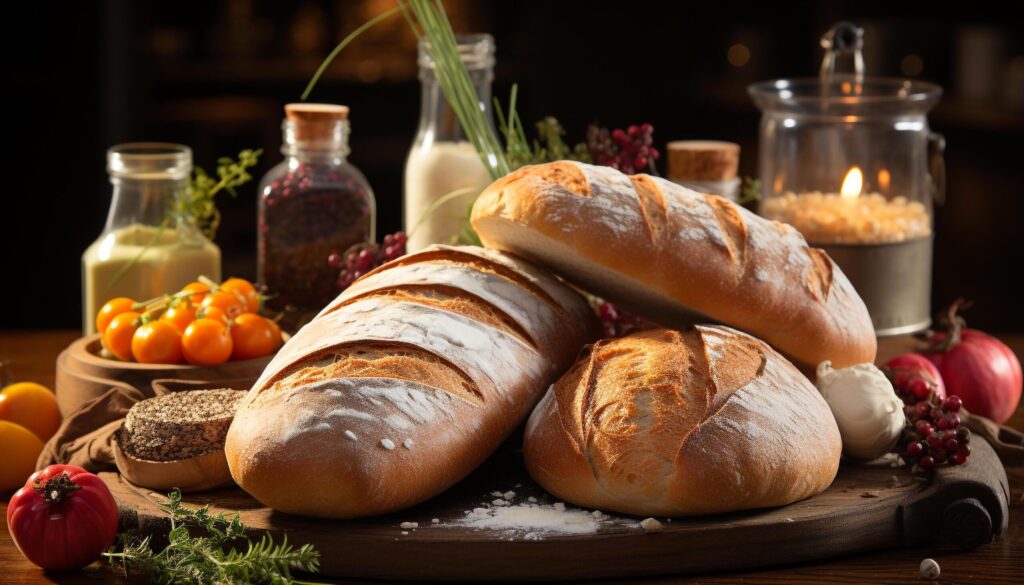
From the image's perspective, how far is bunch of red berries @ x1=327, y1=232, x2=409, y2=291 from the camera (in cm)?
179

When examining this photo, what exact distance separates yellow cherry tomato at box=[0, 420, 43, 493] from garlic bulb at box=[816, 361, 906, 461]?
0.90 meters

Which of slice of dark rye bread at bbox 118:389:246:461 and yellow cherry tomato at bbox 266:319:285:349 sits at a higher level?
yellow cherry tomato at bbox 266:319:285:349

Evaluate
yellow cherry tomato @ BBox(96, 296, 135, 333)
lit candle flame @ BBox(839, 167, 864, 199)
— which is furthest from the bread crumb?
lit candle flame @ BBox(839, 167, 864, 199)

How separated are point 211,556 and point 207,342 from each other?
0.49 metres

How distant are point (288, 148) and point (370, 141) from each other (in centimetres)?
234

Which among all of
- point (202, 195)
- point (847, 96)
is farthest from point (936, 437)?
point (202, 195)

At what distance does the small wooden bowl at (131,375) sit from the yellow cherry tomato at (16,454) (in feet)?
0.35

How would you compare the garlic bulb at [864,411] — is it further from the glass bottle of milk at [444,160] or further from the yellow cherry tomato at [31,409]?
the yellow cherry tomato at [31,409]

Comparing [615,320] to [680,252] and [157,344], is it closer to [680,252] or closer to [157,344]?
[680,252]

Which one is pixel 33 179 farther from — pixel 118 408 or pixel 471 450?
pixel 471 450

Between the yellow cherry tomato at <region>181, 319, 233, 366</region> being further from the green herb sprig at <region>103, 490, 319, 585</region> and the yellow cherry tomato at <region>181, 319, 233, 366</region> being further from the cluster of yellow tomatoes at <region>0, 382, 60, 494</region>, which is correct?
the green herb sprig at <region>103, 490, 319, 585</region>

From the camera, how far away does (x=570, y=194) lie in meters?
1.45

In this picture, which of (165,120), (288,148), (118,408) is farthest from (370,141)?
(118,408)

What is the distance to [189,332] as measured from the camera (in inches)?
62.3
